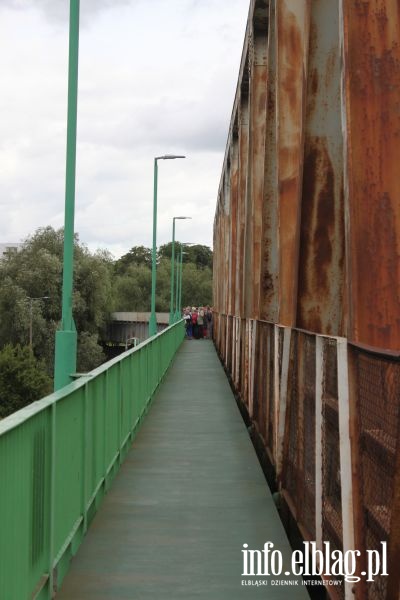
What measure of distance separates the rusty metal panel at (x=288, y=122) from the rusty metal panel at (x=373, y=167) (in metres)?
3.19

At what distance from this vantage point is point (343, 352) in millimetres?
4531

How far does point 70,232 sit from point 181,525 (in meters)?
3.61

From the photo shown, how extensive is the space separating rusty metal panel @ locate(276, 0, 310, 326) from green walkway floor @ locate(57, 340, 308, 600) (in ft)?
6.28

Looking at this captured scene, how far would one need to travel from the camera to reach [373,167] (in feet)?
16.9

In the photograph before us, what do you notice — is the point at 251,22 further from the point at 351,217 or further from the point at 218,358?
the point at 218,358

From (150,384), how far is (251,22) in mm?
6612

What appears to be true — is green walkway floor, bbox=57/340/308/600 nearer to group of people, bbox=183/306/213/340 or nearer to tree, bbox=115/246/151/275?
group of people, bbox=183/306/213/340

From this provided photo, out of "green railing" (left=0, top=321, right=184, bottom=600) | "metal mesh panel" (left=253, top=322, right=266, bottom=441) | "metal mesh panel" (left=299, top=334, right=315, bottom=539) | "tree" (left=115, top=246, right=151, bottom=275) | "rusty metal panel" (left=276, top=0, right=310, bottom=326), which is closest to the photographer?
"green railing" (left=0, top=321, right=184, bottom=600)

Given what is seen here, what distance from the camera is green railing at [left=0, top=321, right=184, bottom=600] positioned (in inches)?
166

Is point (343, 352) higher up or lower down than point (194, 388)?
higher up

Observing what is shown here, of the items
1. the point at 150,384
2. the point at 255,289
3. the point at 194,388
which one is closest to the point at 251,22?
the point at 255,289

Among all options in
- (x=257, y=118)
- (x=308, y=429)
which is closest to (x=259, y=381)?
(x=308, y=429)

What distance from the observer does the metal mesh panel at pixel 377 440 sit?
143 inches

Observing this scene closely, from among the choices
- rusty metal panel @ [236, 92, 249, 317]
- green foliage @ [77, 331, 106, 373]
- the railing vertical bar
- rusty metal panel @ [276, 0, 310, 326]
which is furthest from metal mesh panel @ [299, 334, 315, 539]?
green foliage @ [77, 331, 106, 373]
